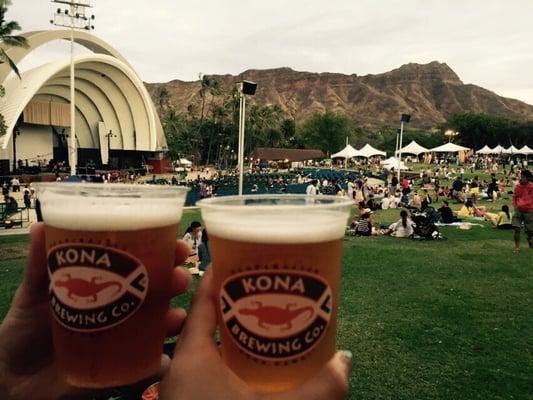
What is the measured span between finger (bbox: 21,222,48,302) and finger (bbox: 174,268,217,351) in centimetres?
68

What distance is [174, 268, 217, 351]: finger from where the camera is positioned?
53.1 inches

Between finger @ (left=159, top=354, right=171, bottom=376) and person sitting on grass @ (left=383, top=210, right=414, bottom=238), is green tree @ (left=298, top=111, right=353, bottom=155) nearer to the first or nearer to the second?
person sitting on grass @ (left=383, top=210, right=414, bottom=238)

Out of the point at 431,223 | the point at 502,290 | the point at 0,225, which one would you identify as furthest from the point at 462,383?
the point at 0,225

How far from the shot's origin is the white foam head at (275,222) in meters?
1.19

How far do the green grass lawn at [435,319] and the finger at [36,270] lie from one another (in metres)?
3.58

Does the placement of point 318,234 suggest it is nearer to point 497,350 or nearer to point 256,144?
point 497,350

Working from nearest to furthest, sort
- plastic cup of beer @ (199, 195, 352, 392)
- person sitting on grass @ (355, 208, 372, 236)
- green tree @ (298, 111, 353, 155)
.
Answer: plastic cup of beer @ (199, 195, 352, 392), person sitting on grass @ (355, 208, 372, 236), green tree @ (298, 111, 353, 155)

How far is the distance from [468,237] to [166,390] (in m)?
13.1

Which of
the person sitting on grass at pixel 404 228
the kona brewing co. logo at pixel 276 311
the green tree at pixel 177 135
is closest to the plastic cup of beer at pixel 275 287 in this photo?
the kona brewing co. logo at pixel 276 311

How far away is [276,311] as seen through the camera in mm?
1193

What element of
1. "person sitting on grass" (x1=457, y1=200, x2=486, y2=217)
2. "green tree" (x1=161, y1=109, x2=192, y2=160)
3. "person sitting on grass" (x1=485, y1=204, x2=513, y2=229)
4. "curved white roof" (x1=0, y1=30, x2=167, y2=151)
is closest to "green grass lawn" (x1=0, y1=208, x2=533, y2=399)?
"person sitting on grass" (x1=485, y1=204, x2=513, y2=229)

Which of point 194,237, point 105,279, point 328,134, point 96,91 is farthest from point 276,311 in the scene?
point 328,134

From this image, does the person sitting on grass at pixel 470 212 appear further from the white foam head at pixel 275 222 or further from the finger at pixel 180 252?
the white foam head at pixel 275 222

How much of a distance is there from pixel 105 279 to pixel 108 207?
221 millimetres
